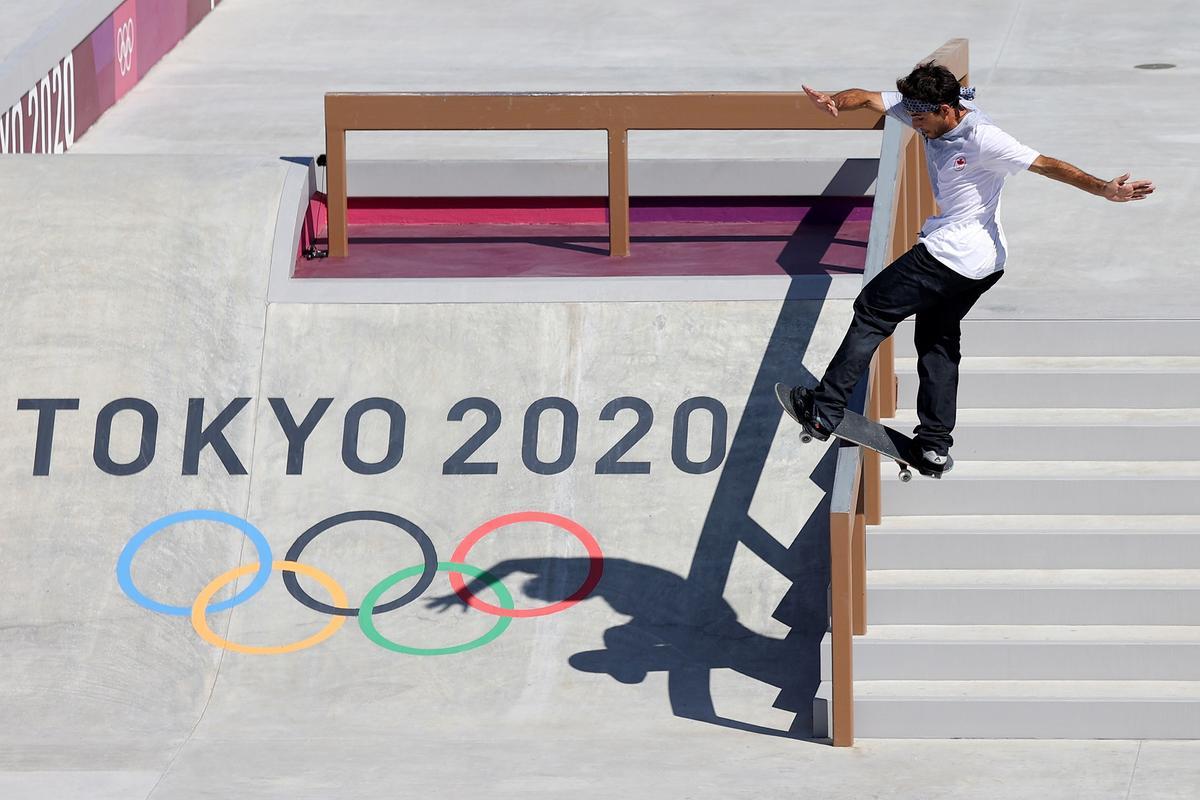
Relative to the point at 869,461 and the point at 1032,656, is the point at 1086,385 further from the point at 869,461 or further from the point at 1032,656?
the point at 1032,656

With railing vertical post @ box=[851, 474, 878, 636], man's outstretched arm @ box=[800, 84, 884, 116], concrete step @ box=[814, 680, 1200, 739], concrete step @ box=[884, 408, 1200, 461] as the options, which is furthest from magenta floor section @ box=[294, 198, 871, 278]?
concrete step @ box=[814, 680, 1200, 739]

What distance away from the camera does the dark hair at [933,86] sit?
8.12 metres

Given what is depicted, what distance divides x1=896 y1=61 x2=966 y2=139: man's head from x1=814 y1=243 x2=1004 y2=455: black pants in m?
0.57

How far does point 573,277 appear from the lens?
10797 mm

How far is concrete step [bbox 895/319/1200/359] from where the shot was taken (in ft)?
33.4

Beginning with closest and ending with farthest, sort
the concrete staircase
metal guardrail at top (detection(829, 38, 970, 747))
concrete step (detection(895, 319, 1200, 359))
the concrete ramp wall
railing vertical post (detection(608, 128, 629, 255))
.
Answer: metal guardrail at top (detection(829, 38, 970, 747))
the concrete staircase
the concrete ramp wall
concrete step (detection(895, 319, 1200, 359))
railing vertical post (detection(608, 128, 629, 255))

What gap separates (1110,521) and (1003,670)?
43.0 inches

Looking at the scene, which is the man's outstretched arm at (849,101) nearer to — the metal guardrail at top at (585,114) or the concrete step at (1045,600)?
the concrete step at (1045,600)

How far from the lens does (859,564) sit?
8727 millimetres

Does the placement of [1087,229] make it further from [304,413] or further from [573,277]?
[304,413]

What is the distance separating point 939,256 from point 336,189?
451cm

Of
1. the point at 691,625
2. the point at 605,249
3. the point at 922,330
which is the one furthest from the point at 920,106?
the point at 605,249

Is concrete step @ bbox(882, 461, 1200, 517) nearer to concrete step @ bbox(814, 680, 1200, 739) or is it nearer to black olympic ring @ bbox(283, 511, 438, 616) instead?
concrete step @ bbox(814, 680, 1200, 739)

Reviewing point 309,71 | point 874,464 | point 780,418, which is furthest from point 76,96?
point 874,464
